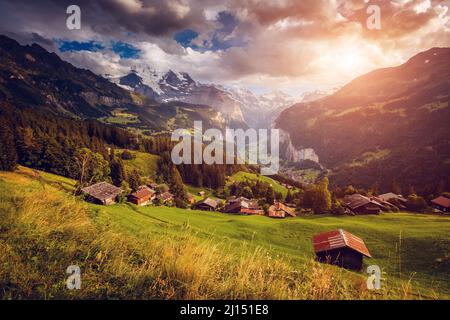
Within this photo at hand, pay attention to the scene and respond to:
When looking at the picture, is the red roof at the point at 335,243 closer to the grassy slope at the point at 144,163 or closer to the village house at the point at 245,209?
the village house at the point at 245,209

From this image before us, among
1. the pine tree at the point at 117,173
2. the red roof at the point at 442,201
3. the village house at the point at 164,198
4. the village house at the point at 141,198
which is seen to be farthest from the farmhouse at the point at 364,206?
the pine tree at the point at 117,173

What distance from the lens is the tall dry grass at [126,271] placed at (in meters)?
5.04

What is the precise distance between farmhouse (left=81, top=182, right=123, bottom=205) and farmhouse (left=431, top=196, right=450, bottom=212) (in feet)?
344

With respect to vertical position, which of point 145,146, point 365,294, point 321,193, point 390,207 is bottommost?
point 390,207

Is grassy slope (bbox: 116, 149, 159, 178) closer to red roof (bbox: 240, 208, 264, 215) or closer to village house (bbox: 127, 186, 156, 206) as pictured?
village house (bbox: 127, 186, 156, 206)

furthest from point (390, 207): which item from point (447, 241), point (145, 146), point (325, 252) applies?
point (145, 146)

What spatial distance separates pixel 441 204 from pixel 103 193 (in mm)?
109703

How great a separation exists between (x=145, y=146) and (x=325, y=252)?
149 metres

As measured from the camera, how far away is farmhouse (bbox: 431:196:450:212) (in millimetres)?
91875

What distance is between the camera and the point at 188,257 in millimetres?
5734

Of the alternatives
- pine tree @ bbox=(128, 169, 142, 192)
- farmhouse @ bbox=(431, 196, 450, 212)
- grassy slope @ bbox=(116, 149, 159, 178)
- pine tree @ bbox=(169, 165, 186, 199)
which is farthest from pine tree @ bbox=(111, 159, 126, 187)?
farmhouse @ bbox=(431, 196, 450, 212)
